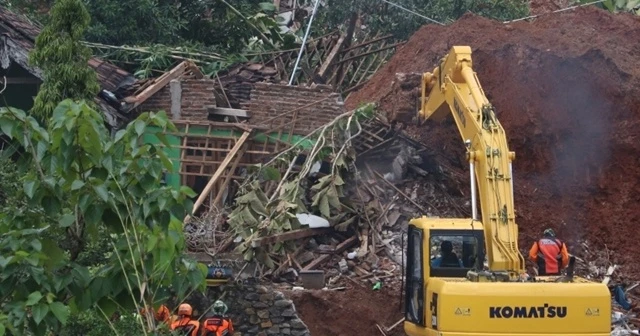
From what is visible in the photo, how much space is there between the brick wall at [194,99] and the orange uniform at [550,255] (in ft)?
25.4

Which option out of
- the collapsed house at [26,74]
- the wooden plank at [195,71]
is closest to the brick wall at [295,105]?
the wooden plank at [195,71]

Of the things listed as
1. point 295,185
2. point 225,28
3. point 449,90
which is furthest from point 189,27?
point 449,90

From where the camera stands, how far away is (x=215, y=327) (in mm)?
12883

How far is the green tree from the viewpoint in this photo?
12.9 metres

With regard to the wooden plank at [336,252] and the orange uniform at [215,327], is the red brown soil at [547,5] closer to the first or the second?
the wooden plank at [336,252]

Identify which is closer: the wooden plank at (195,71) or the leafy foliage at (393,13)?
the wooden plank at (195,71)

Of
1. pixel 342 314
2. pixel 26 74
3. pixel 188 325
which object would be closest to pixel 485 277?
pixel 188 325

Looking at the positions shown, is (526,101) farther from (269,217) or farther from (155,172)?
(155,172)

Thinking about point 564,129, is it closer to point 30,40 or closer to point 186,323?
point 186,323

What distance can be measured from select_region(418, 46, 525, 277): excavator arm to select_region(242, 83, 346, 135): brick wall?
4.68 m

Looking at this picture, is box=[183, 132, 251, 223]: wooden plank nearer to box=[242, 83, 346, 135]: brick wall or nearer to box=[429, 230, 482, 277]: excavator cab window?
box=[242, 83, 346, 135]: brick wall

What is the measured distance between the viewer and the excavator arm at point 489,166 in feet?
37.5

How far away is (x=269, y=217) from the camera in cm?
1600

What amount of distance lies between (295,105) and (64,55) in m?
6.26
